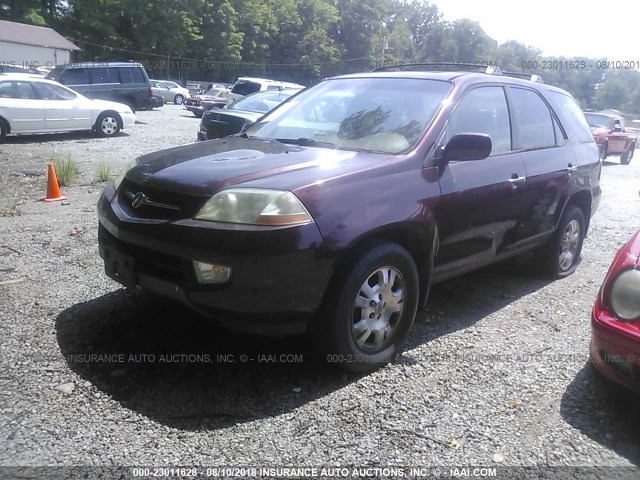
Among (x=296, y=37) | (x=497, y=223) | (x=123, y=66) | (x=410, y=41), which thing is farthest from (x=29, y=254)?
(x=410, y=41)

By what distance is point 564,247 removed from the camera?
545cm

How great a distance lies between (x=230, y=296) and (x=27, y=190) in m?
6.47

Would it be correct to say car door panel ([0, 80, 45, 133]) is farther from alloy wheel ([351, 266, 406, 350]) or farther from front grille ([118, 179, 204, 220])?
alloy wheel ([351, 266, 406, 350])

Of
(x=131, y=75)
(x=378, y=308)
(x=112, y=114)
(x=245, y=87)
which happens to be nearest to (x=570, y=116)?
(x=378, y=308)

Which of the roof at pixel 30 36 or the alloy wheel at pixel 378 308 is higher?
the roof at pixel 30 36

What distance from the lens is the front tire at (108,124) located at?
1445 cm

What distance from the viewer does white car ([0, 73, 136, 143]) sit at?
12.7 m

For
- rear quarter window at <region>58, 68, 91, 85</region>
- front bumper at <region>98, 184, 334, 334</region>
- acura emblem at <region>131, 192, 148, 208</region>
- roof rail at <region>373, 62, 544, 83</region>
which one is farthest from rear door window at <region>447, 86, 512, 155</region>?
rear quarter window at <region>58, 68, 91, 85</region>

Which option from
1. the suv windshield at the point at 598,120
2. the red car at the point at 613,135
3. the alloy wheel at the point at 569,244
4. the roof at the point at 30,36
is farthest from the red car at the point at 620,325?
the roof at the point at 30,36

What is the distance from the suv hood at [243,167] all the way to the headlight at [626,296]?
1.48 m

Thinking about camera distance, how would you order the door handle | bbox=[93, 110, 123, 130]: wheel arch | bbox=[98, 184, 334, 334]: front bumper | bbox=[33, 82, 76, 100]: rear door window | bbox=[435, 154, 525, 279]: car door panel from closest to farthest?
bbox=[98, 184, 334, 334]: front bumper < bbox=[435, 154, 525, 279]: car door panel < the door handle < bbox=[33, 82, 76, 100]: rear door window < bbox=[93, 110, 123, 130]: wheel arch

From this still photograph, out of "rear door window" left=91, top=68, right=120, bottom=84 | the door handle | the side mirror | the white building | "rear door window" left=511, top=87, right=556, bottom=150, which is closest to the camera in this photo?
the side mirror

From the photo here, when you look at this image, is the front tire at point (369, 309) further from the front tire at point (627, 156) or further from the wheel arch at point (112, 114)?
the front tire at point (627, 156)

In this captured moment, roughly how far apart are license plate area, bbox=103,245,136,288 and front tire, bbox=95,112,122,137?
478 inches
